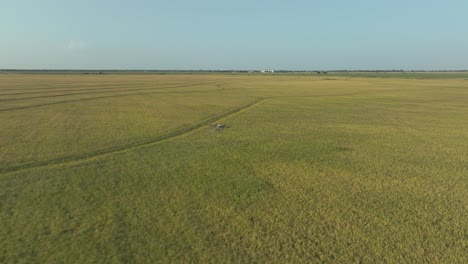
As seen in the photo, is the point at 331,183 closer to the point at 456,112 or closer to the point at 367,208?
the point at 367,208

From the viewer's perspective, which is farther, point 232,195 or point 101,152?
point 101,152

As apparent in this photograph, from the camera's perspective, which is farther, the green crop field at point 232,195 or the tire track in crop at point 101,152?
the tire track in crop at point 101,152

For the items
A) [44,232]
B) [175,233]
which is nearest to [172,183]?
[175,233]

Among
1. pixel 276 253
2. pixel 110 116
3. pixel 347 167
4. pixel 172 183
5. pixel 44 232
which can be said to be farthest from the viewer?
pixel 110 116

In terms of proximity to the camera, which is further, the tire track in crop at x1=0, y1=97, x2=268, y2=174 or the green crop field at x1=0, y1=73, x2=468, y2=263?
the tire track in crop at x1=0, y1=97, x2=268, y2=174

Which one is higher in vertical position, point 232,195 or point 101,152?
point 101,152

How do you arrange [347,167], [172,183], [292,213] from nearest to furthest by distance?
[292,213], [172,183], [347,167]

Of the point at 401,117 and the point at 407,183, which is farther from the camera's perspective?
the point at 401,117
